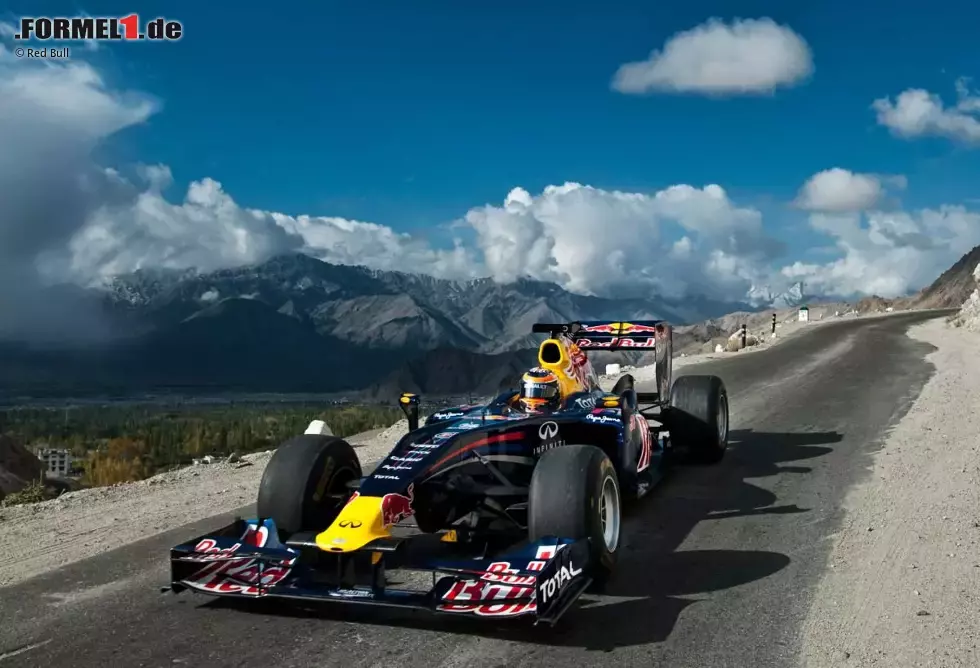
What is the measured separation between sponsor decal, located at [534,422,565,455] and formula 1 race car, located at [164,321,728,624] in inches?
0.5

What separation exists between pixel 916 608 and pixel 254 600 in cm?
476

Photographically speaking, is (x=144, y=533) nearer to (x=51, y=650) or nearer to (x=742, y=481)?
(x=51, y=650)

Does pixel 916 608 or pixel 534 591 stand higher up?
pixel 534 591

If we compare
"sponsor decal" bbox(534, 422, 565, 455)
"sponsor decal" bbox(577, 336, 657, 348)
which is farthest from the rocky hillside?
"sponsor decal" bbox(534, 422, 565, 455)

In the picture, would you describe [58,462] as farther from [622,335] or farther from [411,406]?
[622,335]

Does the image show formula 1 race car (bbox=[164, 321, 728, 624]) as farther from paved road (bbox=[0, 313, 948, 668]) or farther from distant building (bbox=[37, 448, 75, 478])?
distant building (bbox=[37, 448, 75, 478])

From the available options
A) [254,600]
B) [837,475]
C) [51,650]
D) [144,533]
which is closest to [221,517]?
[144,533]

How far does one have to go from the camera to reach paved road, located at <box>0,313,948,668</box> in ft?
18.1

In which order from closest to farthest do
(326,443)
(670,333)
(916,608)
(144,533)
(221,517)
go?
(916,608), (326,443), (144,533), (221,517), (670,333)

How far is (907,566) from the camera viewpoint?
23.9 feet

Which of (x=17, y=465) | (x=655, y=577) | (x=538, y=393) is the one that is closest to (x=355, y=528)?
(x=655, y=577)

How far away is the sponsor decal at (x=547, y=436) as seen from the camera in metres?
8.54

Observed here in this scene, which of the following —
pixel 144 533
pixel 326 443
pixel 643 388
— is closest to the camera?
pixel 326 443

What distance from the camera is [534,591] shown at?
18.0 ft
